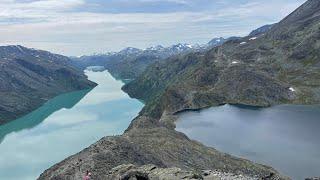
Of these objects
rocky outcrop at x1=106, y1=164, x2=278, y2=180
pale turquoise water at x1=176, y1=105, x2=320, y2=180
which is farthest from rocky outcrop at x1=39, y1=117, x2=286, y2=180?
rocky outcrop at x1=106, y1=164, x2=278, y2=180

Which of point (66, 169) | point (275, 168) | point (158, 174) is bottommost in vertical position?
point (275, 168)

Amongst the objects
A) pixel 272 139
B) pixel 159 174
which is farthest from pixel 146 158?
pixel 272 139

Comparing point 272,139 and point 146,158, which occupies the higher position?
point 146,158

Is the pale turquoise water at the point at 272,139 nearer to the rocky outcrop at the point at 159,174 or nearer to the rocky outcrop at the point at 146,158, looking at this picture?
the rocky outcrop at the point at 146,158

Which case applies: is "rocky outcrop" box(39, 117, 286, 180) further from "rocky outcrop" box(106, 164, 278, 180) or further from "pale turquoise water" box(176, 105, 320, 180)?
"rocky outcrop" box(106, 164, 278, 180)

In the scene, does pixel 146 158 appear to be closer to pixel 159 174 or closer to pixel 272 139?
pixel 159 174

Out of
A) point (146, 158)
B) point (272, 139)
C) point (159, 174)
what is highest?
point (159, 174)

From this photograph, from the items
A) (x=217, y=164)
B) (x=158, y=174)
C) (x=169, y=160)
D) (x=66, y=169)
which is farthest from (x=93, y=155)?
(x=158, y=174)

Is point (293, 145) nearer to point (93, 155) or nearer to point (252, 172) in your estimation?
point (252, 172)
